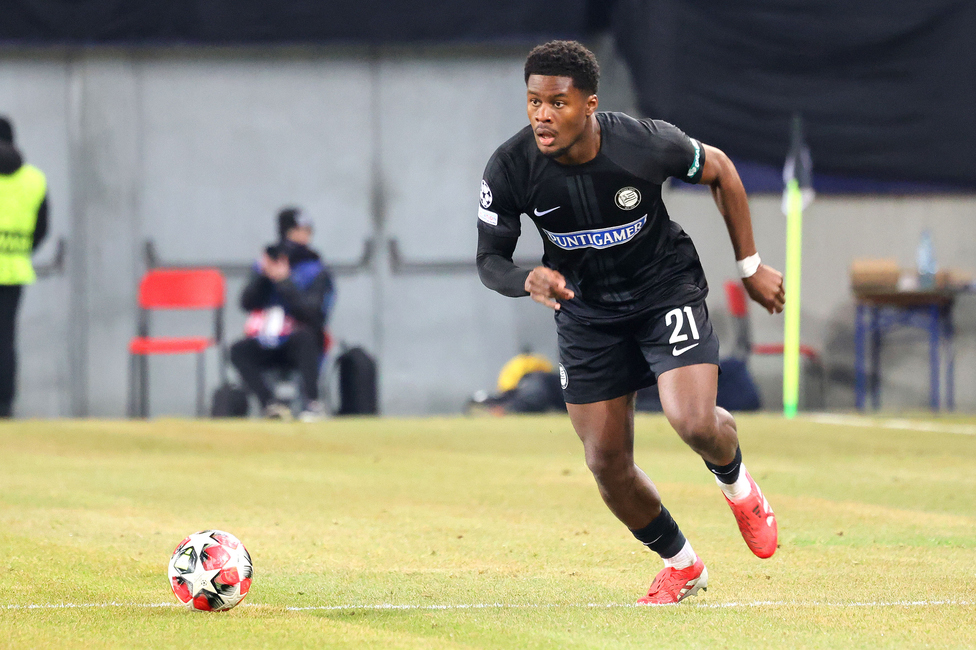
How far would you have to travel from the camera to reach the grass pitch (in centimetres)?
419

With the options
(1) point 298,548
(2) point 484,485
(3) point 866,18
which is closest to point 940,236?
(3) point 866,18

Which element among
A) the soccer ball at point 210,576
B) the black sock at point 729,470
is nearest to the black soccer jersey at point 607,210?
the black sock at point 729,470

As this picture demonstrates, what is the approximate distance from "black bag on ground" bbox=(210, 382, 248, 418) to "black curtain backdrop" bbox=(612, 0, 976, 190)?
17.9 ft

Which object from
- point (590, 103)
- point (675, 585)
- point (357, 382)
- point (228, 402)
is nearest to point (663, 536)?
point (675, 585)

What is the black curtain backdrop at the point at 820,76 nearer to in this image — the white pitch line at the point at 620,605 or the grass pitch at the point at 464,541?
the grass pitch at the point at 464,541

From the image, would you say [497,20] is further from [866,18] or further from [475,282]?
[866,18]

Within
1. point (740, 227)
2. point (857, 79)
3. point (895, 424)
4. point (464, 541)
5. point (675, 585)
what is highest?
point (857, 79)

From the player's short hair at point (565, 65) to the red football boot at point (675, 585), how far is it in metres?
1.72

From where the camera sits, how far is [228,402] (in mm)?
13625

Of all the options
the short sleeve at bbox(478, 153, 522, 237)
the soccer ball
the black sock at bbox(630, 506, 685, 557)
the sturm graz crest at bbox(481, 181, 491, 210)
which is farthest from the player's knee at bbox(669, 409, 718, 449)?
the soccer ball

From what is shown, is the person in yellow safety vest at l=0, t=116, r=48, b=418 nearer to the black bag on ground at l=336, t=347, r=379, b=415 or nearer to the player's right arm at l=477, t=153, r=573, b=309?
the black bag on ground at l=336, t=347, r=379, b=415

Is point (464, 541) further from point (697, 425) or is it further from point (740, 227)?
point (740, 227)

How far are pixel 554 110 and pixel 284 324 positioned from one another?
344 inches

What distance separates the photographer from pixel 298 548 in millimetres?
6023
